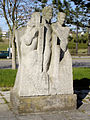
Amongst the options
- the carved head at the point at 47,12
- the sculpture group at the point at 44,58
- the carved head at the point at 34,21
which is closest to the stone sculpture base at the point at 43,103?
the sculpture group at the point at 44,58

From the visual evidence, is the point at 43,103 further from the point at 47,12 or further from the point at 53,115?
the point at 47,12

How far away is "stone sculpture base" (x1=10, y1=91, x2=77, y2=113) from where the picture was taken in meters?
5.85

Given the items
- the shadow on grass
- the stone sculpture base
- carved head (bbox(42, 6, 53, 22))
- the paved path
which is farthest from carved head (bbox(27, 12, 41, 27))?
the shadow on grass

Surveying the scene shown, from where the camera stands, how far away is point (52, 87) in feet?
20.0

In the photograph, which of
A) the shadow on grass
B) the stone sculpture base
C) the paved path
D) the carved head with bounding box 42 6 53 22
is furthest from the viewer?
the shadow on grass

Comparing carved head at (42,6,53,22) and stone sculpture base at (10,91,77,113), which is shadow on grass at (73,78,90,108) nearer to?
stone sculpture base at (10,91,77,113)

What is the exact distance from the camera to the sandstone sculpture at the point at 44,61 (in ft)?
19.4

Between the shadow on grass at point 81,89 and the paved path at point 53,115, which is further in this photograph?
the shadow on grass at point 81,89

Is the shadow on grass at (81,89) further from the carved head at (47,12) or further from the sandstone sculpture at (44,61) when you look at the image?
the carved head at (47,12)

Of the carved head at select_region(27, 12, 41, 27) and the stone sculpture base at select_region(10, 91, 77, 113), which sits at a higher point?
the carved head at select_region(27, 12, 41, 27)

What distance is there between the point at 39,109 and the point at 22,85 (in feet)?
2.21

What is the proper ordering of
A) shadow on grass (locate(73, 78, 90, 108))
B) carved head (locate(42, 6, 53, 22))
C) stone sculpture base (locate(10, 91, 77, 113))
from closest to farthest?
stone sculpture base (locate(10, 91, 77, 113)) < carved head (locate(42, 6, 53, 22)) < shadow on grass (locate(73, 78, 90, 108))

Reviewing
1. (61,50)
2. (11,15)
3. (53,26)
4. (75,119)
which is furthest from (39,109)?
(11,15)

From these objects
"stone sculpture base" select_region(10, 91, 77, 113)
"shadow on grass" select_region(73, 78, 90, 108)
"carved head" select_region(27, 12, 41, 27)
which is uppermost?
"carved head" select_region(27, 12, 41, 27)
